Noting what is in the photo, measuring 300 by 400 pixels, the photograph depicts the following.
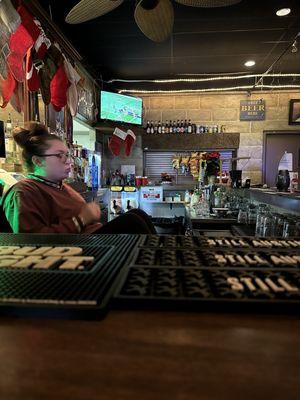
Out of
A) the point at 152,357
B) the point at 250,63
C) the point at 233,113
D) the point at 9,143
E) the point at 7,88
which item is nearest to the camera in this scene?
the point at 152,357

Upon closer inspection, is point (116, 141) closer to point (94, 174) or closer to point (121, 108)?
point (121, 108)

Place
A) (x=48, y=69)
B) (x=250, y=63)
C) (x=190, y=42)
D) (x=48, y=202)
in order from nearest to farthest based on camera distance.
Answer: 1. (x=48, y=202)
2. (x=48, y=69)
3. (x=190, y=42)
4. (x=250, y=63)

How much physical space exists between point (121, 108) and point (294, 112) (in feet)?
10.1

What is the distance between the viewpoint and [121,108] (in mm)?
5148

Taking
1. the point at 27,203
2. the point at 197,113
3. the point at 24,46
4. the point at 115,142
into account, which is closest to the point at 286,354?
the point at 27,203

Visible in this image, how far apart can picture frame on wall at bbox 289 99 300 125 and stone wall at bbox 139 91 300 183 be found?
2.6 inches

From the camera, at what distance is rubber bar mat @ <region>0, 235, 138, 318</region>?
1.71ft

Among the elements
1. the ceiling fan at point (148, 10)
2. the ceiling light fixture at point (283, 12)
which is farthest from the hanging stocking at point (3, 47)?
the ceiling light fixture at point (283, 12)

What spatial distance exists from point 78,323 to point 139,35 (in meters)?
3.90

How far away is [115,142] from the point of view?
5.47m

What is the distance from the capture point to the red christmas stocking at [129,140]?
5.40 m

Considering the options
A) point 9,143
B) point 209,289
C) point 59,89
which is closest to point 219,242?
point 209,289

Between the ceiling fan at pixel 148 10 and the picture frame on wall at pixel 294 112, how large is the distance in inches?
162

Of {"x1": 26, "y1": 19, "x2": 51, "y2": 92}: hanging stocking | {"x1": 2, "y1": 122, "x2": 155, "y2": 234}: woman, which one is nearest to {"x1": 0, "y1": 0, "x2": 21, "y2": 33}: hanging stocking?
{"x1": 26, "y1": 19, "x2": 51, "y2": 92}: hanging stocking
